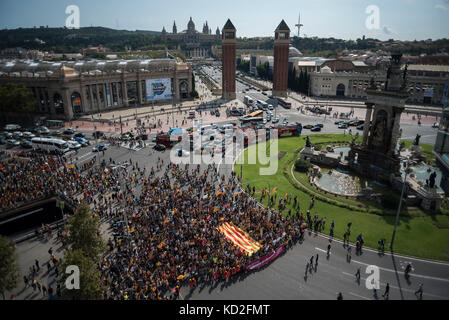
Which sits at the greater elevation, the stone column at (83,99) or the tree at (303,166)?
the stone column at (83,99)

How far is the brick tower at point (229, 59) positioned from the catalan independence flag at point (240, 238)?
86843 millimetres

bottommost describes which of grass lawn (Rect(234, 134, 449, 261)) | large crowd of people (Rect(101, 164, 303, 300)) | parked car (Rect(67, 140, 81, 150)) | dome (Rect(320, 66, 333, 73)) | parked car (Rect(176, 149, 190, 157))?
grass lawn (Rect(234, 134, 449, 261))

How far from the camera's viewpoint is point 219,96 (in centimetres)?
11788

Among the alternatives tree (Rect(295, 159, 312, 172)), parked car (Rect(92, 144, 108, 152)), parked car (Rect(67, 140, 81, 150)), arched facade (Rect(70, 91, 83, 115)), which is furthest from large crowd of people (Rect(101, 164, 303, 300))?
arched facade (Rect(70, 91, 83, 115))

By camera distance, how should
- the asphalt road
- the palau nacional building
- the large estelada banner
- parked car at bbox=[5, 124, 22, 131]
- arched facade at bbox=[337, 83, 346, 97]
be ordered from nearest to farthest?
the asphalt road < the large estelada banner < parked car at bbox=[5, 124, 22, 131] < the palau nacional building < arched facade at bbox=[337, 83, 346, 97]

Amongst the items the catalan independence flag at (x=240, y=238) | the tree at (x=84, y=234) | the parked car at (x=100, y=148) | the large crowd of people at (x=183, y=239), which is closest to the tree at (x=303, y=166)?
the large crowd of people at (x=183, y=239)

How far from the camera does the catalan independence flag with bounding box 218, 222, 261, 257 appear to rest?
27266 mm

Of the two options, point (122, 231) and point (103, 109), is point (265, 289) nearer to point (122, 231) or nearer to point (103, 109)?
point (122, 231)

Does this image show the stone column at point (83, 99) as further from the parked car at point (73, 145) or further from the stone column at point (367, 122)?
the stone column at point (367, 122)

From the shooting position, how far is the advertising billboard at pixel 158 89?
99519mm

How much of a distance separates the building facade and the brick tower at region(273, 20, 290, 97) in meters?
10.2

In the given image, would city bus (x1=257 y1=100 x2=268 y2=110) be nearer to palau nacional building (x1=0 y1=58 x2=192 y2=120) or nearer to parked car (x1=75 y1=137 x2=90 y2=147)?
palau nacional building (x1=0 y1=58 x2=192 y2=120)

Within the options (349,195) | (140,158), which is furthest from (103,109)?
(349,195)
